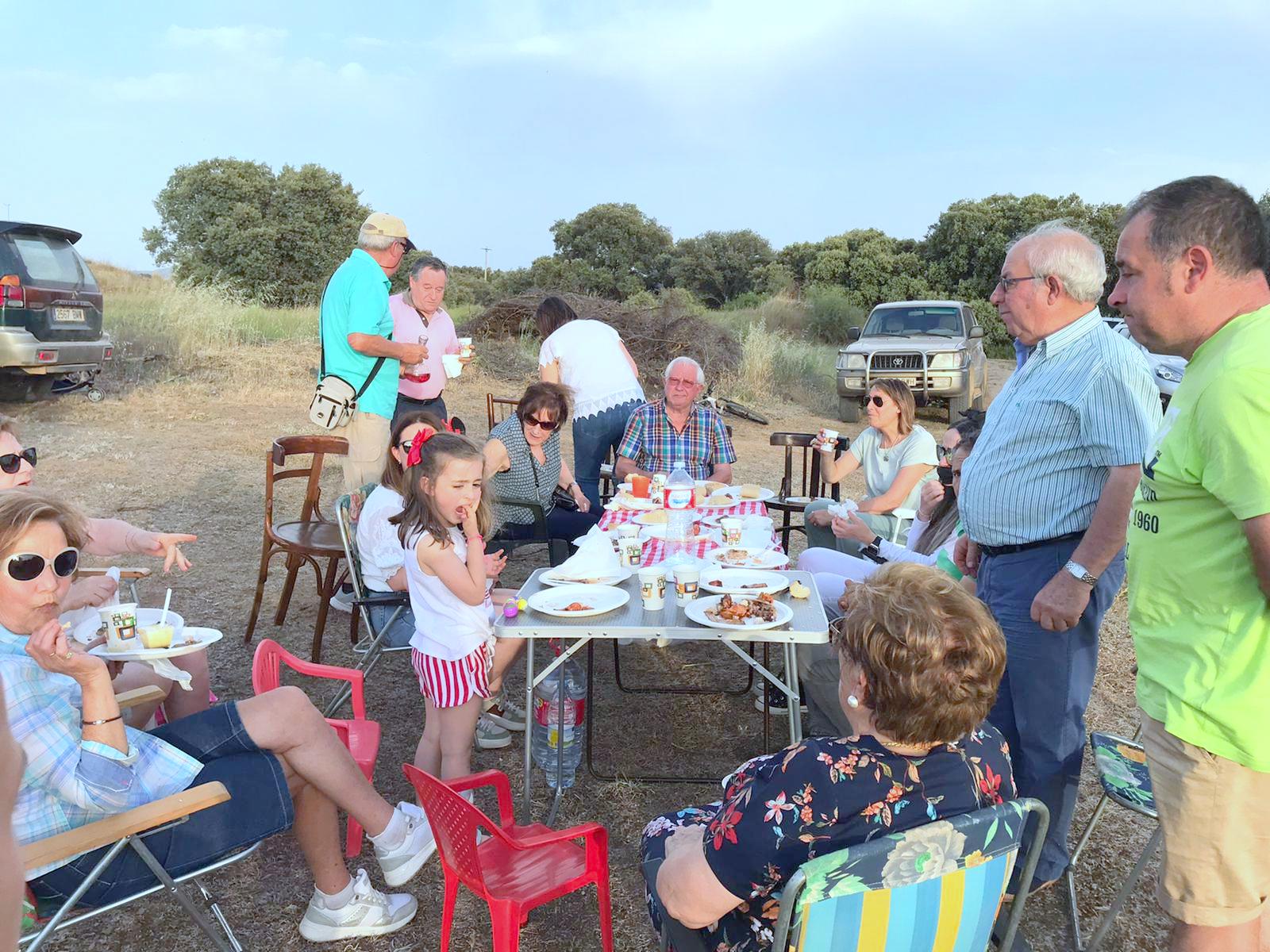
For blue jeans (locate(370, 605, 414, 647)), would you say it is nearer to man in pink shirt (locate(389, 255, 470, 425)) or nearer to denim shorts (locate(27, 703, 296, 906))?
denim shorts (locate(27, 703, 296, 906))

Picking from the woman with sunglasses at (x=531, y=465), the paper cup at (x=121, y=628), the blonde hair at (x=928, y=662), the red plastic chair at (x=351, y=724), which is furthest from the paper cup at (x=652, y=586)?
the woman with sunglasses at (x=531, y=465)

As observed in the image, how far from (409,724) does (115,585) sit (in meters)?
1.26

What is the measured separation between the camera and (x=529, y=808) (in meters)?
2.83

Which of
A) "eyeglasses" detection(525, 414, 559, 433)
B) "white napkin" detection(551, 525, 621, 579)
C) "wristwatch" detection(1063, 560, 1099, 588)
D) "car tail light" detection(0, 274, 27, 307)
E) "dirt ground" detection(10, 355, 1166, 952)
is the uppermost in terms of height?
"car tail light" detection(0, 274, 27, 307)

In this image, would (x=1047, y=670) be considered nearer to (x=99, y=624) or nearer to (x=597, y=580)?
(x=597, y=580)

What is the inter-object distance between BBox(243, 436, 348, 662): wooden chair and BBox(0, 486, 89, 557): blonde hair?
200 cm

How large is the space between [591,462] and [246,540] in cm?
254

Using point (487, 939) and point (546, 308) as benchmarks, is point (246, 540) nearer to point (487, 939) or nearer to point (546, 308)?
point (546, 308)

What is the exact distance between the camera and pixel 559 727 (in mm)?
3088

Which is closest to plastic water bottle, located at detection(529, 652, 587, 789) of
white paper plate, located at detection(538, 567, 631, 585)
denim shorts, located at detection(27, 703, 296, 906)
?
white paper plate, located at detection(538, 567, 631, 585)

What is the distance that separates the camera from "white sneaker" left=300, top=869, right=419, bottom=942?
2.36 m

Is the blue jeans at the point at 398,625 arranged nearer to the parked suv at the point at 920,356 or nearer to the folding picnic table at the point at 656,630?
the folding picnic table at the point at 656,630

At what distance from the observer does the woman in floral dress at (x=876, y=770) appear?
1.42 metres

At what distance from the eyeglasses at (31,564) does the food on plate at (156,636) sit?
56 centimetres
